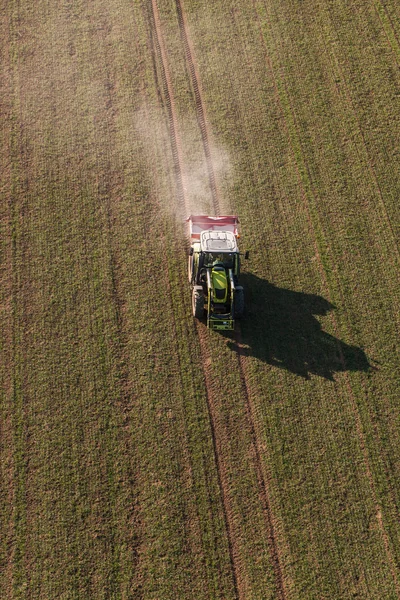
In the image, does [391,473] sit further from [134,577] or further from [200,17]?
[200,17]

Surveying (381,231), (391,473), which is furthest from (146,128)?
(391,473)

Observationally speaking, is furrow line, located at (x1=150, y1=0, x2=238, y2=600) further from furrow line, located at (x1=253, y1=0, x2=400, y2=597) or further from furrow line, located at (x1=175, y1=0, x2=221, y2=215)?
furrow line, located at (x1=253, y1=0, x2=400, y2=597)

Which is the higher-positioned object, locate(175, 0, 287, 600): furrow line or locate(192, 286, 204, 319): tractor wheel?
locate(192, 286, 204, 319): tractor wheel

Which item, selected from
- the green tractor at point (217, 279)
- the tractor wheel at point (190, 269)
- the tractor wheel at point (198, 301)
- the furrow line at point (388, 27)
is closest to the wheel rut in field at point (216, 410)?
the tractor wheel at point (198, 301)

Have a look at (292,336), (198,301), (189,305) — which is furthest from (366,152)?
(198,301)

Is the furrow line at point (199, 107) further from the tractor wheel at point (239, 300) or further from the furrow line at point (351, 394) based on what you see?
the tractor wheel at point (239, 300)

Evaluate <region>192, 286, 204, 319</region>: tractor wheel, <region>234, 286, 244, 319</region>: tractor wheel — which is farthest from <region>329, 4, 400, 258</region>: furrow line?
<region>192, 286, 204, 319</region>: tractor wheel
